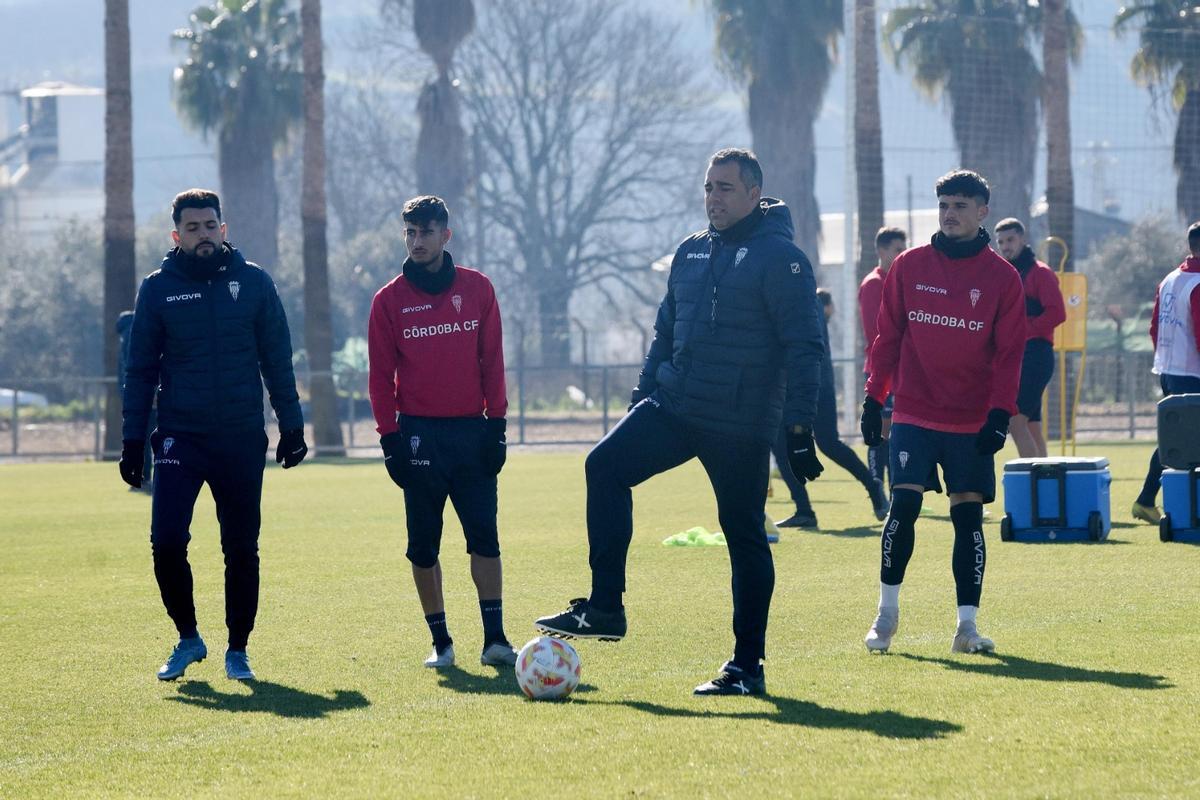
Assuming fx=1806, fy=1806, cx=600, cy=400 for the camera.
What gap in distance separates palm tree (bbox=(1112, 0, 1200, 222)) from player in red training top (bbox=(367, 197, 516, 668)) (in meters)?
27.8

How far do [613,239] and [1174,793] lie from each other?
192ft

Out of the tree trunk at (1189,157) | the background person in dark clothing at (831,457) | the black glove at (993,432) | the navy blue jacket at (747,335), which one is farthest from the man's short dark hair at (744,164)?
the tree trunk at (1189,157)

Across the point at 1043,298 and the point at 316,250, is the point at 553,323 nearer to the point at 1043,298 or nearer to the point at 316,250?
the point at 316,250

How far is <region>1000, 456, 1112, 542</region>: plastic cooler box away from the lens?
12.3m

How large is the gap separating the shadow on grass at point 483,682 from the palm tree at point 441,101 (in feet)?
125

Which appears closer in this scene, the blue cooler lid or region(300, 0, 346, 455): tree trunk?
the blue cooler lid

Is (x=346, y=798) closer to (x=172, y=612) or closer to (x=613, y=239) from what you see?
(x=172, y=612)

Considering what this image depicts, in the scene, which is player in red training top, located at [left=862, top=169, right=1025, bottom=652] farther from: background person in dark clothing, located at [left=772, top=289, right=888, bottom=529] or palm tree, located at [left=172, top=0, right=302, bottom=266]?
palm tree, located at [left=172, top=0, right=302, bottom=266]

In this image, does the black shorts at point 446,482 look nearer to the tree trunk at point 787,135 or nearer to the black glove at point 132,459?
the black glove at point 132,459

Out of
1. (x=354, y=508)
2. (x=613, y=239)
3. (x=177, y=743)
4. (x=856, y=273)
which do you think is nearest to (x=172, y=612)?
(x=177, y=743)

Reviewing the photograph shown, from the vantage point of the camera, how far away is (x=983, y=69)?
127 ft

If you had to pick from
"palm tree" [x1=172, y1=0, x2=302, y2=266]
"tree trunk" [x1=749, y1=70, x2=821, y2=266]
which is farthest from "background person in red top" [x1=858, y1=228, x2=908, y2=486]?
"palm tree" [x1=172, y1=0, x2=302, y2=266]

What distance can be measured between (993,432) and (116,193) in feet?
74.4

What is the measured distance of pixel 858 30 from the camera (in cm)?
2811
